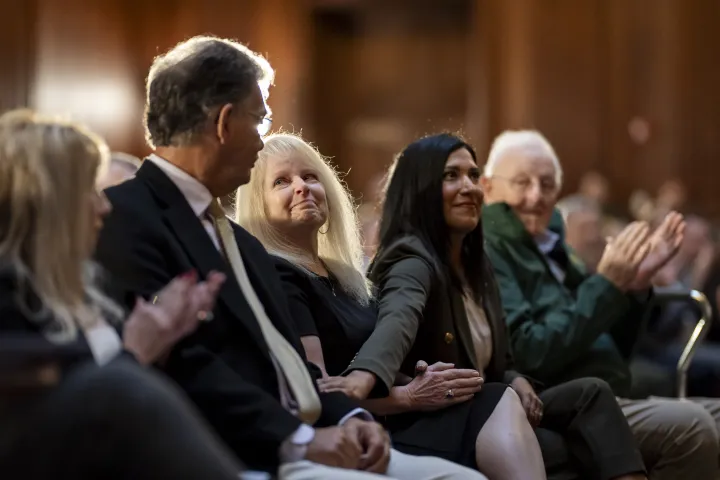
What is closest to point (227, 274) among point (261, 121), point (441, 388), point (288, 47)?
point (261, 121)

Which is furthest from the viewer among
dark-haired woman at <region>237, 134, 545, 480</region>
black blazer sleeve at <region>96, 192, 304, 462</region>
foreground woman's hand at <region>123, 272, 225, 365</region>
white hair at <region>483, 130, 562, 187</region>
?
white hair at <region>483, 130, 562, 187</region>

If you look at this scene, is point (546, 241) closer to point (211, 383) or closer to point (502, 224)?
point (502, 224)

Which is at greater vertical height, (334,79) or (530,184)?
(530,184)

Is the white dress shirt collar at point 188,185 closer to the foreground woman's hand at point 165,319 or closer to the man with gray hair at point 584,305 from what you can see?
the foreground woman's hand at point 165,319

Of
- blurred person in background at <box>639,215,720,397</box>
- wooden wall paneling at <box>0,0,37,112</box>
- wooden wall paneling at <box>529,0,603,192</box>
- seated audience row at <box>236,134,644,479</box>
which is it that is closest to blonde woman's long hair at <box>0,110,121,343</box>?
seated audience row at <box>236,134,644,479</box>

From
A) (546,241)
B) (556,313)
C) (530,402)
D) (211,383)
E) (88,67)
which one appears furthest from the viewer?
(88,67)

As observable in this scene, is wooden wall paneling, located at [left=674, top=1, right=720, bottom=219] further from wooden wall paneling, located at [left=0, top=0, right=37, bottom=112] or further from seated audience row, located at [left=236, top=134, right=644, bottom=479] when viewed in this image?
seated audience row, located at [left=236, top=134, right=644, bottom=479]

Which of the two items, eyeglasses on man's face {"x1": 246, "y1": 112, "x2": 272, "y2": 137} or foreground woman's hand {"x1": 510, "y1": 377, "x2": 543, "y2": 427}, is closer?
eyeglasses on man's face {"x1": 246, "y1": 112, "x2": 272, "y2": 137}

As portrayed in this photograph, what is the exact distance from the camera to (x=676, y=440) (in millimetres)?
3098

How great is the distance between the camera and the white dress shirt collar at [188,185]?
219 cm

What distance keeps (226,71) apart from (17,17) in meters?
5.59

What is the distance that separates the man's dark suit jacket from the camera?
202cm

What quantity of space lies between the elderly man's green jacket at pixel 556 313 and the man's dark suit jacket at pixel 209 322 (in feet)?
3.41

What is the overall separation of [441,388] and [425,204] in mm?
526
